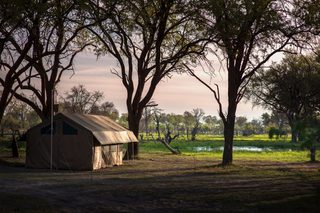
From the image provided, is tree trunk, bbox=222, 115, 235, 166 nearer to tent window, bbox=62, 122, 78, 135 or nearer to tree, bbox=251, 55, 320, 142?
tent window, bbox=62, 122, 78, 135

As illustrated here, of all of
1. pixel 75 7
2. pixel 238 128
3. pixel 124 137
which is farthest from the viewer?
pixel 238 128

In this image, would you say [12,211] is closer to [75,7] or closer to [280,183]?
[280,183]

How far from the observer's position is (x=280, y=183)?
21.1 m

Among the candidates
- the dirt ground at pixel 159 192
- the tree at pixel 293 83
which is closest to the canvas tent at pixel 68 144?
the dirt ground at pixel 159 192

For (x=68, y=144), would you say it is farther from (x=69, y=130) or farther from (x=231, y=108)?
(x=231, y=108)

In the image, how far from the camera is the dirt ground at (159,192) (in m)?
14.5

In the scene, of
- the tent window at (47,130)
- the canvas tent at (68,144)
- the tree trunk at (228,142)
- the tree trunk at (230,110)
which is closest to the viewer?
the canvas tent at (68,144)

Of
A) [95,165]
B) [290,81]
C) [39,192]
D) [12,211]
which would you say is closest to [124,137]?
[95,165]

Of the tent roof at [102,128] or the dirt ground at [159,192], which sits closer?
the dirt ground at [159,192]

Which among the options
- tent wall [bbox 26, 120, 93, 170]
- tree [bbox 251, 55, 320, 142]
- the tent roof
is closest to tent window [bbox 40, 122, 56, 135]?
tent wall [bbox 26, 120, 93, 170]

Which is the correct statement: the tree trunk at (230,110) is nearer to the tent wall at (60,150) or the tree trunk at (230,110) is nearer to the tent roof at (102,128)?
the tent roof at (102,128)

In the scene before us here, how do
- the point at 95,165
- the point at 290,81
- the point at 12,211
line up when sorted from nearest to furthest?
1. the point at 12,211
2. the point at 95,165
3. the point at 290,81

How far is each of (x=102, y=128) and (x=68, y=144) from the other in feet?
9.15

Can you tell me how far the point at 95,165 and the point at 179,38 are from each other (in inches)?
672
